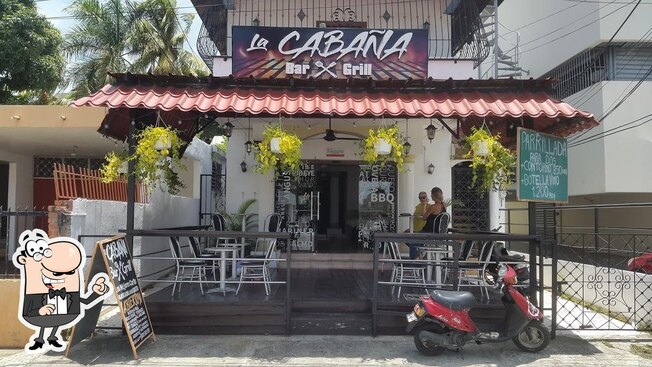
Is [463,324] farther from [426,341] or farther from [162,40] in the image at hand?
[162,40]

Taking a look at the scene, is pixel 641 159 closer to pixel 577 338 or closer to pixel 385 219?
pixel 385 219

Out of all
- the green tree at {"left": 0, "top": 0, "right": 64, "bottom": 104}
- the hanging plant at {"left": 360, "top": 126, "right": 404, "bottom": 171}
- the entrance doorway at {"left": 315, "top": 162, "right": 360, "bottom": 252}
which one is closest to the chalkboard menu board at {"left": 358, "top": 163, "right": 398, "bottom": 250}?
the entrance doorway at {"left": 315, "top": 162, "right": 360, "bottom": 252}

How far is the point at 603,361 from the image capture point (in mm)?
5215

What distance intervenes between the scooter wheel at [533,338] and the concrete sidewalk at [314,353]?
0.28 feet

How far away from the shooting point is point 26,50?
1229cm

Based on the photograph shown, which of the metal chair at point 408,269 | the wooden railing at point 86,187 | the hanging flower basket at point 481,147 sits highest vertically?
the hanging flower basket at point 481,147

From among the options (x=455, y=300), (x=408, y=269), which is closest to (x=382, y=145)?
(x=455, y=300)

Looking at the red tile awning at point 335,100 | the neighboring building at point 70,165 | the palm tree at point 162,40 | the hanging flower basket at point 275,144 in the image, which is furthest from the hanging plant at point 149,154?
the palm tree at point 162,40

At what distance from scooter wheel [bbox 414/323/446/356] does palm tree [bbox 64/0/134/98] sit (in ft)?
53.7

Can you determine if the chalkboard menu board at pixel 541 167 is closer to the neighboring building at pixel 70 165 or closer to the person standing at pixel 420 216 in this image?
the person standing at pixel 420 216

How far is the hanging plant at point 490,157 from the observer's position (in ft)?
18.8

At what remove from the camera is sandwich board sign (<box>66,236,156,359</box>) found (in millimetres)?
5105

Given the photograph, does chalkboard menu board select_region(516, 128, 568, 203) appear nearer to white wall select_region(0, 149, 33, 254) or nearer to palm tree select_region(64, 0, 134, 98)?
white wall select_region(0, 149, 33, 254)

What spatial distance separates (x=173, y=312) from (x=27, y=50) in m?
9.91
